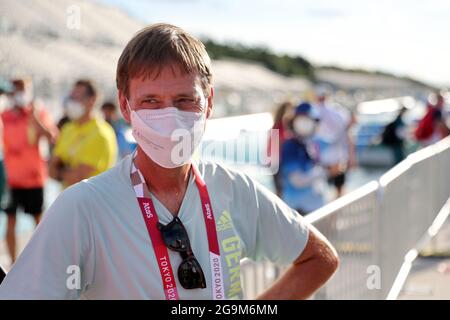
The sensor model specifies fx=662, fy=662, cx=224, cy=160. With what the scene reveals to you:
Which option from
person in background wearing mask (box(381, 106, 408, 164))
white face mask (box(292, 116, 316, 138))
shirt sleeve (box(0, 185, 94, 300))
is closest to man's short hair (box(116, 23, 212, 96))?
shirt sleeve (box(0, 185, 94, 300))

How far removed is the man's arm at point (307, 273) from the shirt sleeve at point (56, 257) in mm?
718

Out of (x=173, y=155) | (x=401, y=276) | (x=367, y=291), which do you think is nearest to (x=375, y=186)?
(x=367, y=291)

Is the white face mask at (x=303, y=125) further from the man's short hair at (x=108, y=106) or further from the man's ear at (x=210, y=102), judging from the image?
the man's ear at (x=210, y=102)

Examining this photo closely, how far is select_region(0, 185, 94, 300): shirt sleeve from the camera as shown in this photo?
5.30 feet

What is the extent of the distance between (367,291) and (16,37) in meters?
30.4

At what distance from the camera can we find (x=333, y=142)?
9570 millimetres

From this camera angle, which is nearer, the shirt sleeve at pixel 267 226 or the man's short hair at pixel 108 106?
the shirt sleeve at pixel 267 226

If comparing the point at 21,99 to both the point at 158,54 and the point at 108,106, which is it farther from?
the point at 158,54

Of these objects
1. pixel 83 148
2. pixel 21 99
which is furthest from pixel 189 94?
pixel 21 99

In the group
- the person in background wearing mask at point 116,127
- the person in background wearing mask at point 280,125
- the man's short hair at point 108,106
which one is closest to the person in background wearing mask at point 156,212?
the person in background wearing mask at point 280,125

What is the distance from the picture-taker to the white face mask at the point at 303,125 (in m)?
6.87

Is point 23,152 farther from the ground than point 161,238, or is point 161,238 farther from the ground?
point 161,238

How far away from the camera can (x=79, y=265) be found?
5.52 ft

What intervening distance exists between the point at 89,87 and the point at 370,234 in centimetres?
291
